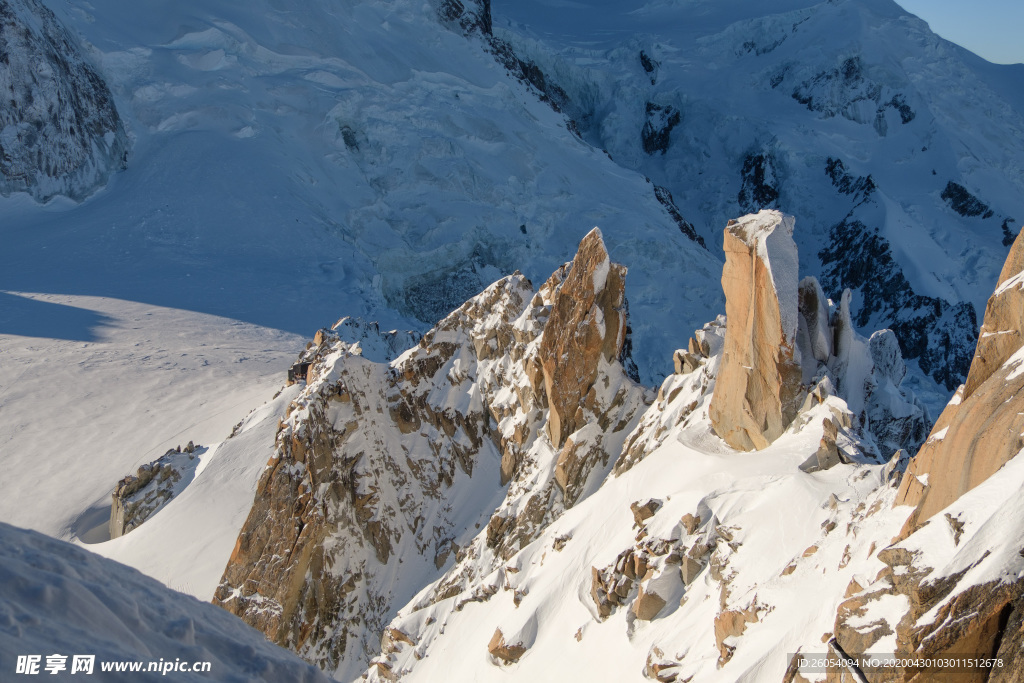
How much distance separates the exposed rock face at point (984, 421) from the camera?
8.85m

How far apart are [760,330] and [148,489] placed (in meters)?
20.8

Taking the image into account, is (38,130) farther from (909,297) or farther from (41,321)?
(909,297)

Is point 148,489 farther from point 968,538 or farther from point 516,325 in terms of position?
point 968,538

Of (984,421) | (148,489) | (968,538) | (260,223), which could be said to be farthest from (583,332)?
(260,223)

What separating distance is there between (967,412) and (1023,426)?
0.77 meters

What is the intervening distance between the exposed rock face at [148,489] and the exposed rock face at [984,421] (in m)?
23.4

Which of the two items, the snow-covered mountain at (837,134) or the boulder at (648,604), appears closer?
the boulder at (648,604)

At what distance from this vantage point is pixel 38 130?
48.7 meters

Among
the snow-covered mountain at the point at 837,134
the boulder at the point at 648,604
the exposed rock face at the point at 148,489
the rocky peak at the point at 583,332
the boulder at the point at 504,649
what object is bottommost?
the exposed rock face at the point at 148,489

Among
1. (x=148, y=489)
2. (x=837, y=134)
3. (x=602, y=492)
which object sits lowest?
(x=148, y=489)

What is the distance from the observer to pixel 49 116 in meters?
49.2

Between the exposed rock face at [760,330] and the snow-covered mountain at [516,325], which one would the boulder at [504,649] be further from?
the exposed rock face at [760,330]

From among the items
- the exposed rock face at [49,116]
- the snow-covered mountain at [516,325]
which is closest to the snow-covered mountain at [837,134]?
the snow-covered mountain at [516,325]

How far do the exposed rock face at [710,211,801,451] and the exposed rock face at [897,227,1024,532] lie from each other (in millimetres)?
5054
